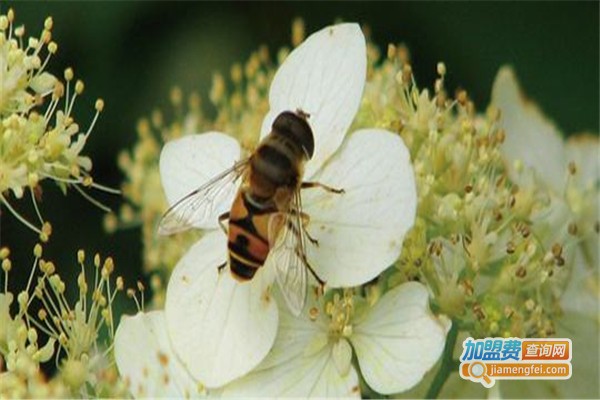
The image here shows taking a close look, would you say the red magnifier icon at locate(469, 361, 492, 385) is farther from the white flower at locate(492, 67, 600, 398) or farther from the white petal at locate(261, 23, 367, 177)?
the white petal at locate(261, 23, 367, 177)

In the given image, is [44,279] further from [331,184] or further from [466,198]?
[466,198]

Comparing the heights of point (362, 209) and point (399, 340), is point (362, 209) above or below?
above

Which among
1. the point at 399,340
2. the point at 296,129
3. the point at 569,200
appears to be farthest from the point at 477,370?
the point at 569,200

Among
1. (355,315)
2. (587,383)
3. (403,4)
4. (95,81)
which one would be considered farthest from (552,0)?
(355,315)

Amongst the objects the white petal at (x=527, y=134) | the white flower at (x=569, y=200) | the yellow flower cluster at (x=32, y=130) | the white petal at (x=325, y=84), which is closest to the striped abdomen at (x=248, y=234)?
the white petal at (x=325, y=84)

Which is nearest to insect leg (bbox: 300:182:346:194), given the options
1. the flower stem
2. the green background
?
the flower stem

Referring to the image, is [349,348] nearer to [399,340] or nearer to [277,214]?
[399,340]

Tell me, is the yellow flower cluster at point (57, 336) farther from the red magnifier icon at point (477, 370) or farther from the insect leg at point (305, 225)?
the red magnifier icon at point (477, 370)
